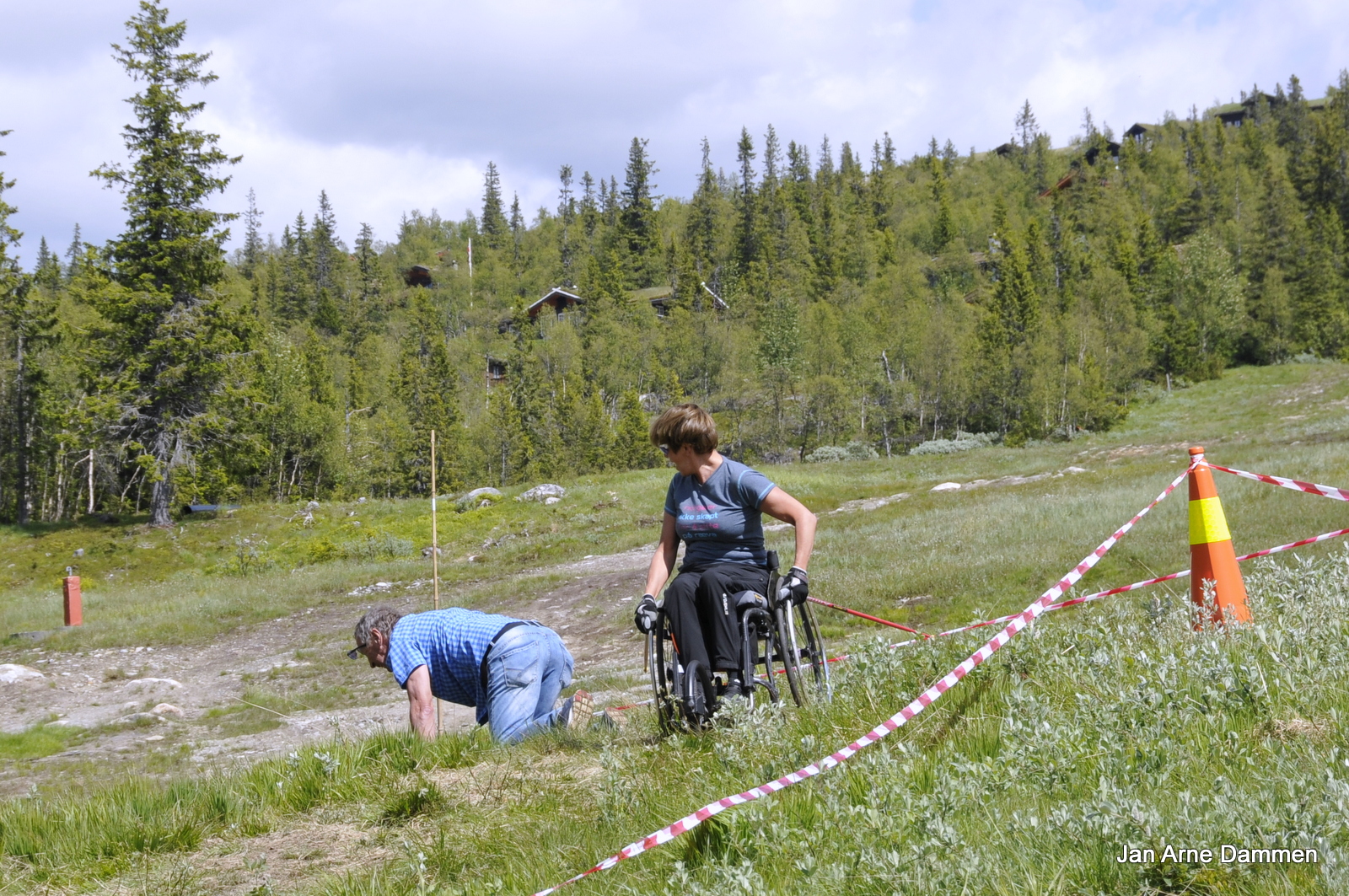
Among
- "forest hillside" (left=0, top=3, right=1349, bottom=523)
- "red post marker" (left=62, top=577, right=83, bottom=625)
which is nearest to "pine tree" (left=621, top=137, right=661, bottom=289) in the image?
"forest hillside" (left=0, top=3, right=1349, bottom=523)

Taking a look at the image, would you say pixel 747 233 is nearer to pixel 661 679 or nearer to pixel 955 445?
pixel 955 445

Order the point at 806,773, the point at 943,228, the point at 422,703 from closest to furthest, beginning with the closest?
the point at 806,773
the point at 422,703
the point at 943,228

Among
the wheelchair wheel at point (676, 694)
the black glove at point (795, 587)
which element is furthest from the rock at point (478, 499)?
the black glove at point (795, 587)

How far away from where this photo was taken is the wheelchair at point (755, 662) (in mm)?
4793

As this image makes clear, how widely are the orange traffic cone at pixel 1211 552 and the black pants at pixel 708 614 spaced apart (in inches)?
106

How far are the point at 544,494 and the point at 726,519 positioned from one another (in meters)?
30.2

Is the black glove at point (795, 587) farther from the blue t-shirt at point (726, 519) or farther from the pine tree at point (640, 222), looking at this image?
the pine tree at point (640, 222)

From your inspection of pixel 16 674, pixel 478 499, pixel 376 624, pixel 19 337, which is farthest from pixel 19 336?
pixel 376 624

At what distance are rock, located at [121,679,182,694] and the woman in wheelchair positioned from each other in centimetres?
1238

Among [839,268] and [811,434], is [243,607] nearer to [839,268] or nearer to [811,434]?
[811,434]

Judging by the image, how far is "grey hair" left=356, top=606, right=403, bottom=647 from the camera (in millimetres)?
5836

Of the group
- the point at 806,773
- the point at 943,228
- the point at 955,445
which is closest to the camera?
the point at 806,773

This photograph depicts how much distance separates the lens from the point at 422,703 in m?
5.68

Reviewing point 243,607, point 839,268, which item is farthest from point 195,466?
point 839,268
